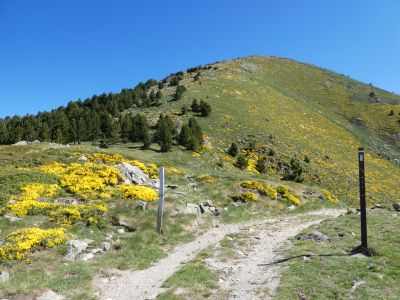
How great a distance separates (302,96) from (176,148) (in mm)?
61264

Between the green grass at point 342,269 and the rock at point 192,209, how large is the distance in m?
7.42

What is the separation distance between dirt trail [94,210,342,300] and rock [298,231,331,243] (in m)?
1.10

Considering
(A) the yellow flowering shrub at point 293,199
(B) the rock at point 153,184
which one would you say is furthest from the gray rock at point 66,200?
(A) the yellow flowering shrub at point 293,199

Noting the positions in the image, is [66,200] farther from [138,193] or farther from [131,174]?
[131,174]

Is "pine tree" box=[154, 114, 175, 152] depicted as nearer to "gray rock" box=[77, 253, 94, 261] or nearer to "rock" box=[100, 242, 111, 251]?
"rock" box=[100, 242, 111, 251]

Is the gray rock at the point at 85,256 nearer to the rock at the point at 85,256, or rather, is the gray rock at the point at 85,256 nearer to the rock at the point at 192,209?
the rock at the point at 85,256

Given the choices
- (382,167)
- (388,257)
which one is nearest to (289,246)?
(388,257)

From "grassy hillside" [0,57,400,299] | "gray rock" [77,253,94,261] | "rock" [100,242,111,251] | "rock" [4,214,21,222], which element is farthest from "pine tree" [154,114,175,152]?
"gray rock" [77,253,94,261]

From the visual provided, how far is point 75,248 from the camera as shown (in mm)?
14648

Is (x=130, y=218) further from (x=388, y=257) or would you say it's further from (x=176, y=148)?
(x=176, y=148)

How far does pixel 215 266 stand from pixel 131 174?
14.4m

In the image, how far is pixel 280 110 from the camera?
72.2 meters

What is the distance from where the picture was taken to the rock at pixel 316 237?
1711 centimetres

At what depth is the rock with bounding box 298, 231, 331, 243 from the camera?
17.1 m
